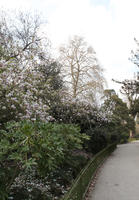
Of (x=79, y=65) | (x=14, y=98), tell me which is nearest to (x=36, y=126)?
(x=14, y=98)


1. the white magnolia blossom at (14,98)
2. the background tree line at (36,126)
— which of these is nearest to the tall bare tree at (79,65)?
the background tree line at (36,126)

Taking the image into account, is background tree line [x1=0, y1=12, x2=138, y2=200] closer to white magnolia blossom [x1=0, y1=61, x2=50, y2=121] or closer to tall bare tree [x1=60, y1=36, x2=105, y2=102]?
white magnolia blossom [x1=0, y1=61, x2=50, y2=121]

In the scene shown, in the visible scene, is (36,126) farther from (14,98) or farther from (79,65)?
(79,65)

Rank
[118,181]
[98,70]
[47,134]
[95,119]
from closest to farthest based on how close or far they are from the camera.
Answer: [47,134] → [118,181] → [95,119] → [98,70]

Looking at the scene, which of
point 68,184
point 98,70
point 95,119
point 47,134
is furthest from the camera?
point 98,70

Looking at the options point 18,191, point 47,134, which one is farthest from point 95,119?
point 47,134

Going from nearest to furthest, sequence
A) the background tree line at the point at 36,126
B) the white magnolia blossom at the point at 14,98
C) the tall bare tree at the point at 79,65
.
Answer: the background tree line at the point at 36,126 < the white magnolia blossom at the point at 14,98 < the tall bare tree at the point at 79,65

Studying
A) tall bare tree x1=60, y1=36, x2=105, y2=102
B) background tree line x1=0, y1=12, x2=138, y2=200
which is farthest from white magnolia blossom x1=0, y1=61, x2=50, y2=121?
tall bare tree x1=60, y1=36, x2=105, y2=102

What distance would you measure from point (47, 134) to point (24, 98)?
3137mm

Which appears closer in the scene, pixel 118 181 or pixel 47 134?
pixel 47 134

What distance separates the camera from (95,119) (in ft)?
45.7

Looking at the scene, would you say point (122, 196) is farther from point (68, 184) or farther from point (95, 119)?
point (95, 119)

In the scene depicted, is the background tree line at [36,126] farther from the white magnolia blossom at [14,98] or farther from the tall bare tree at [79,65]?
the tall bare tree at [79,65]

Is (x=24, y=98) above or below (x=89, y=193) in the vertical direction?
above
